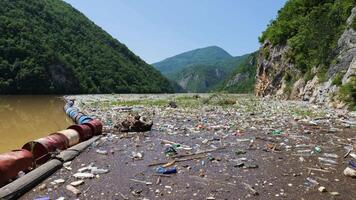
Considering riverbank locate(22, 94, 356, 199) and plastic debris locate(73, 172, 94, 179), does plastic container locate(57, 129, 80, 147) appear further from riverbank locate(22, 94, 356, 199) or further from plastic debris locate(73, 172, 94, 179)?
plastic debris locate(73, 172, 94, 179)

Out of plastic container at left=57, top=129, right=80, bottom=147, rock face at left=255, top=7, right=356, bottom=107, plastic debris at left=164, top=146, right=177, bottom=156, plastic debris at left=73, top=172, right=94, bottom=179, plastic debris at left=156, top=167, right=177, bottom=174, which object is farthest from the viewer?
rock face at left=255, top=7, right=356, bottom=107

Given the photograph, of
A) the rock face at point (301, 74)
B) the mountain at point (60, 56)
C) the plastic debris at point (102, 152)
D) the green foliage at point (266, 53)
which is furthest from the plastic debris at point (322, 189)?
the mountain at point (60, 56)

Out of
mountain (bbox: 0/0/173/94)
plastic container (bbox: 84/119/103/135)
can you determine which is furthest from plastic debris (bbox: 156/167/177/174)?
mountain (bbox: 0/0/173/94)

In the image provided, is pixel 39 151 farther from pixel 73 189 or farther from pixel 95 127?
pixel 95 127

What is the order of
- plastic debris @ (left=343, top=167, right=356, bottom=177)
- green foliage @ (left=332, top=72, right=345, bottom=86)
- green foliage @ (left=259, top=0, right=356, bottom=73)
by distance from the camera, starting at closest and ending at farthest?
1. plastic debris @ (left=343, top=167, right=356, bottom=177)
2. green foliage @ (left=332, top=72, right=345, bottom=86)
3. green foliage @ (left=259, top=0, right=356, bottom=73)

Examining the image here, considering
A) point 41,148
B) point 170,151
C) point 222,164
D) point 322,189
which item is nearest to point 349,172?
point 322,189

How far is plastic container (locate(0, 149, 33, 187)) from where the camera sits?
18.6 feet

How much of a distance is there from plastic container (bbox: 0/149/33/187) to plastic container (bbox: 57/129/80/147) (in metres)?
2.29

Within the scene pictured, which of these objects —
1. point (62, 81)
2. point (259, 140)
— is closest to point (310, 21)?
point (259, 140)

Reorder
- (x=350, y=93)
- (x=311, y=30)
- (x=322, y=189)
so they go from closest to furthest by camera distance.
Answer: (x=322, y=189), (x=350, y=93), (x=311, y=30)

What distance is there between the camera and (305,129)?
1108 cm

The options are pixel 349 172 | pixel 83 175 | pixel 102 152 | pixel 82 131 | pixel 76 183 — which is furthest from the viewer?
pixel 82 131

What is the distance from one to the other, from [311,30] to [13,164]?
26435mm

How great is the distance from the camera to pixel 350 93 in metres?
16.6
